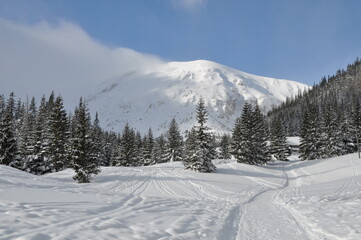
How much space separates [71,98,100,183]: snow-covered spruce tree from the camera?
2428cm

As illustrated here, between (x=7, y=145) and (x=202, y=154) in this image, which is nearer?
(x=202, y=154)

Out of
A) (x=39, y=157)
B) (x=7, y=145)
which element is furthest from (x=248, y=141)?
(x=7, y=145)

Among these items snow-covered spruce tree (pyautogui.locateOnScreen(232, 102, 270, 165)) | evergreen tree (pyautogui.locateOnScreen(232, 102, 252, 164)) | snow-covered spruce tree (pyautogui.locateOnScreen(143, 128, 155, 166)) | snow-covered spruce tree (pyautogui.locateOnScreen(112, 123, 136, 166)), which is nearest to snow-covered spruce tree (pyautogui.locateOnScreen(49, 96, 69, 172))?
snow-covered spruce tree (pyautogui.locateOnScreen(112, 123, 136, 166))

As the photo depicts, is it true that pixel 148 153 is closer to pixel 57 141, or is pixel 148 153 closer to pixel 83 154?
pixel 57 141

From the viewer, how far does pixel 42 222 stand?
23.8 feet

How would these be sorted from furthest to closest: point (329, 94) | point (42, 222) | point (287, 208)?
point (329, 94) < point (287, 208) < point (42, 222)

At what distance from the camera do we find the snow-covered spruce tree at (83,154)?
24.3m

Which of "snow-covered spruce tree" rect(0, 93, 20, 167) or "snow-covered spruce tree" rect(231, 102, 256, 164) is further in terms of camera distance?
"snow-covered spruce tree" rect(231, 102, 256, 164)

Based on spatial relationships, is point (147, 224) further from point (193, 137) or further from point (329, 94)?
point (329, 94)

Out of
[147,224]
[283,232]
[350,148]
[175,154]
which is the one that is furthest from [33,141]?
[350,148]

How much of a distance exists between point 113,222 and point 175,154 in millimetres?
51581

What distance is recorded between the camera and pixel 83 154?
82.1 ft

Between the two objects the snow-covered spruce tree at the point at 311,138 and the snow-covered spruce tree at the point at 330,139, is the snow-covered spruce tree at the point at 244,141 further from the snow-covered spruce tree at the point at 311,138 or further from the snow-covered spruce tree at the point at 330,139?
the snow-covered spruce tree at the point at 330,139

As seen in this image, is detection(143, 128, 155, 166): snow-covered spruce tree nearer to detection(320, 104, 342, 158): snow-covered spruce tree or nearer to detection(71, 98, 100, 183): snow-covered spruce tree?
detection(71, 98, 100, 183): snow-covered spruce tree
